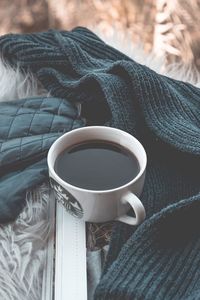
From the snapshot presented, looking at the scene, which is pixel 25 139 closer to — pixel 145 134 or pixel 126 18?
pixel 145 134

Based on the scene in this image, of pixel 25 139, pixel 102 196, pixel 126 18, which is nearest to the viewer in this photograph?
pixel 102 196

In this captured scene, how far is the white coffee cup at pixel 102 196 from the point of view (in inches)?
17.6

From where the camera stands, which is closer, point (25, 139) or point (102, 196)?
point (102, 196)

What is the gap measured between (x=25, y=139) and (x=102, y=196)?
16 cm

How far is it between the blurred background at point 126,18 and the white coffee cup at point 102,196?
40cm

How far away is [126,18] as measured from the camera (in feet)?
2.98

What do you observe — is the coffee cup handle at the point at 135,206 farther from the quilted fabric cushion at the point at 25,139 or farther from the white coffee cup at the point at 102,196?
the quilted fabric cushion at the point at 25,139

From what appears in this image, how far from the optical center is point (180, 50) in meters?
0.86

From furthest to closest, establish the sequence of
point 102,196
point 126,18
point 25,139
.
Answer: point 126,18, point 25,139, point 102,196

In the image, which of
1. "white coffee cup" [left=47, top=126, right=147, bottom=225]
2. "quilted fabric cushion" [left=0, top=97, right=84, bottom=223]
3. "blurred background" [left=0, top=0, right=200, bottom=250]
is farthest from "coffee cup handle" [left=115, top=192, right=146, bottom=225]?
"blurred background" [left=0, top=0, right=200, bottom=250]

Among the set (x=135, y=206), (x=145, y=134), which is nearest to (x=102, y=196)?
(x=135, y=206)

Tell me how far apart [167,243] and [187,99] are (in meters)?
0.23

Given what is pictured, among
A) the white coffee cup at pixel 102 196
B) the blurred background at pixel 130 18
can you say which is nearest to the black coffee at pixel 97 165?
the white coffee cup at pixel 102 196

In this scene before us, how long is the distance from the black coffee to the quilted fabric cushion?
0.05 m
